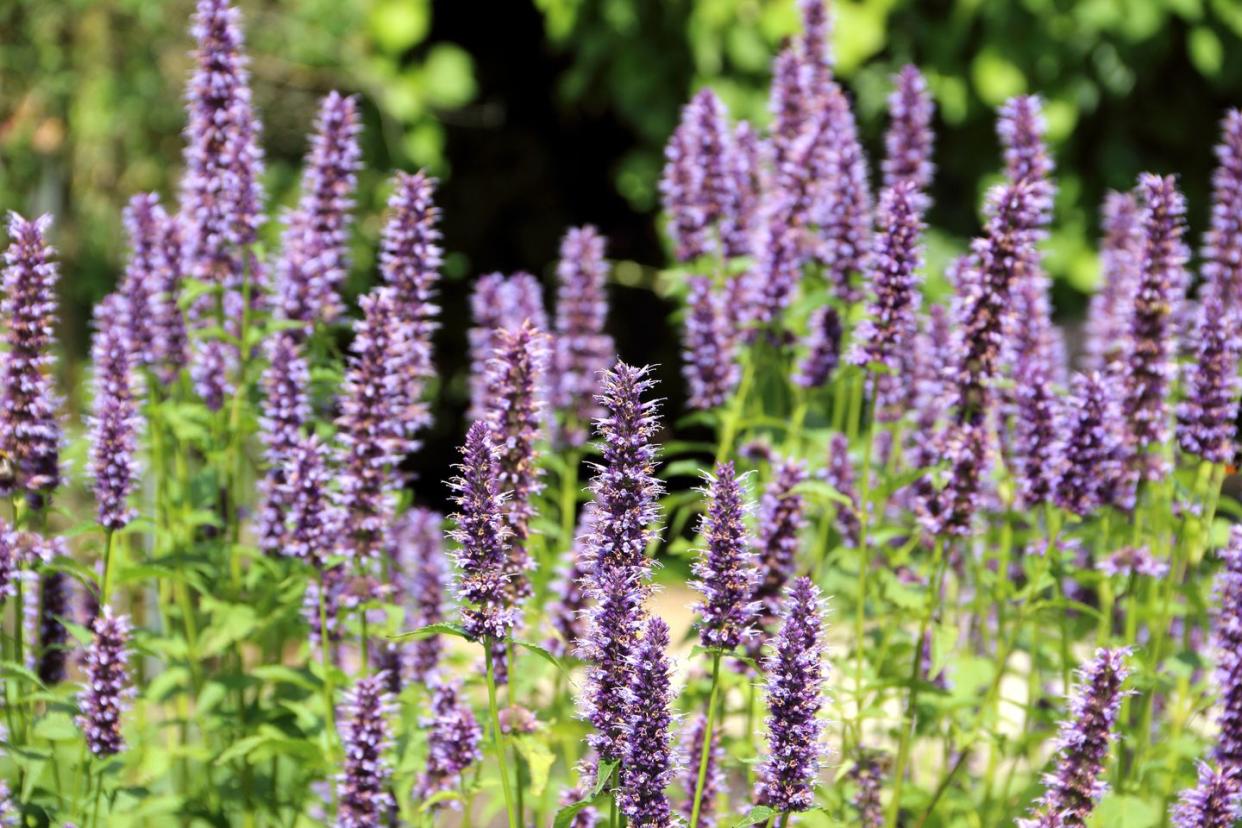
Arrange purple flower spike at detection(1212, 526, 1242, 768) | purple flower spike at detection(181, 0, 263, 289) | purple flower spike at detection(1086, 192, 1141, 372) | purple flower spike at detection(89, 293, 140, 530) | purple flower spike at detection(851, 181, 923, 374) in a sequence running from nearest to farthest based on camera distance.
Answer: purple flower spike at detection(1212, 526, 1242, 768), purple flower spike at detection(89, 293, 140, 530), purple flower spike at detection(851, 181, 923, 374), purple flower spike at detection(181, 0, 263, 289), purple flower spike at detection(1086, 192, 1141, 372)

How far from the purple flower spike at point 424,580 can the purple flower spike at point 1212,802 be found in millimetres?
1983

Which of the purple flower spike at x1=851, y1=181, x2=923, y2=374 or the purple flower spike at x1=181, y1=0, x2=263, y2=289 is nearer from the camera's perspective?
the purple flower spike at x1=851, y1=181, x2=923, y2=374

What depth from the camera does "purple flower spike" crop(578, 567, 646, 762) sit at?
304 centimetres

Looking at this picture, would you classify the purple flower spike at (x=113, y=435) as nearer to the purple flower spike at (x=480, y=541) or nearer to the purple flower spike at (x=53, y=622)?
the purple flower spike at (x=53, y=622)

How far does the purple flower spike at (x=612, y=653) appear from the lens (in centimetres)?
304

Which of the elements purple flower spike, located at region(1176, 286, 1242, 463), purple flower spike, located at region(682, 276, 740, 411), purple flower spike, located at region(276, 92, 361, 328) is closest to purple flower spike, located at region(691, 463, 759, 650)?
purple flower spike, located at region(1176, 286, 1242, 463)

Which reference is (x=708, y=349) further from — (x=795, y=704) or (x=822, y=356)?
(x=795, y=704)

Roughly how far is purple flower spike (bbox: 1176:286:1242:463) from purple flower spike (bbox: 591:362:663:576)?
78.4 inches

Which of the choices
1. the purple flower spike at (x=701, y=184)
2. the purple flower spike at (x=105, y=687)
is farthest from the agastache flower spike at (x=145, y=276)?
the purple flower spike at (x=701, y=184)

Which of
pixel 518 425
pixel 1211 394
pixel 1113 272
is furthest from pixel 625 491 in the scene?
pixel 1113 272

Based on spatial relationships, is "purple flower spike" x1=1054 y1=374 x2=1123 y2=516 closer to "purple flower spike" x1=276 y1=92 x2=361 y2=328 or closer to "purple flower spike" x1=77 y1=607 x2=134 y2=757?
"purple flower spike" x1=276 y1=92 x2=361 y2=328

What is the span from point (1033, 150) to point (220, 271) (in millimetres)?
2578

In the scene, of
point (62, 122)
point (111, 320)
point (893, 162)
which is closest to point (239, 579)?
point (111, 320)

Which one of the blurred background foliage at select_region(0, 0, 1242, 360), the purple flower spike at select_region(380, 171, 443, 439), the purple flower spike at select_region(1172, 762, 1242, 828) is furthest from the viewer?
the blurred background foliage at select_region(0, 0, 1242, 360)
